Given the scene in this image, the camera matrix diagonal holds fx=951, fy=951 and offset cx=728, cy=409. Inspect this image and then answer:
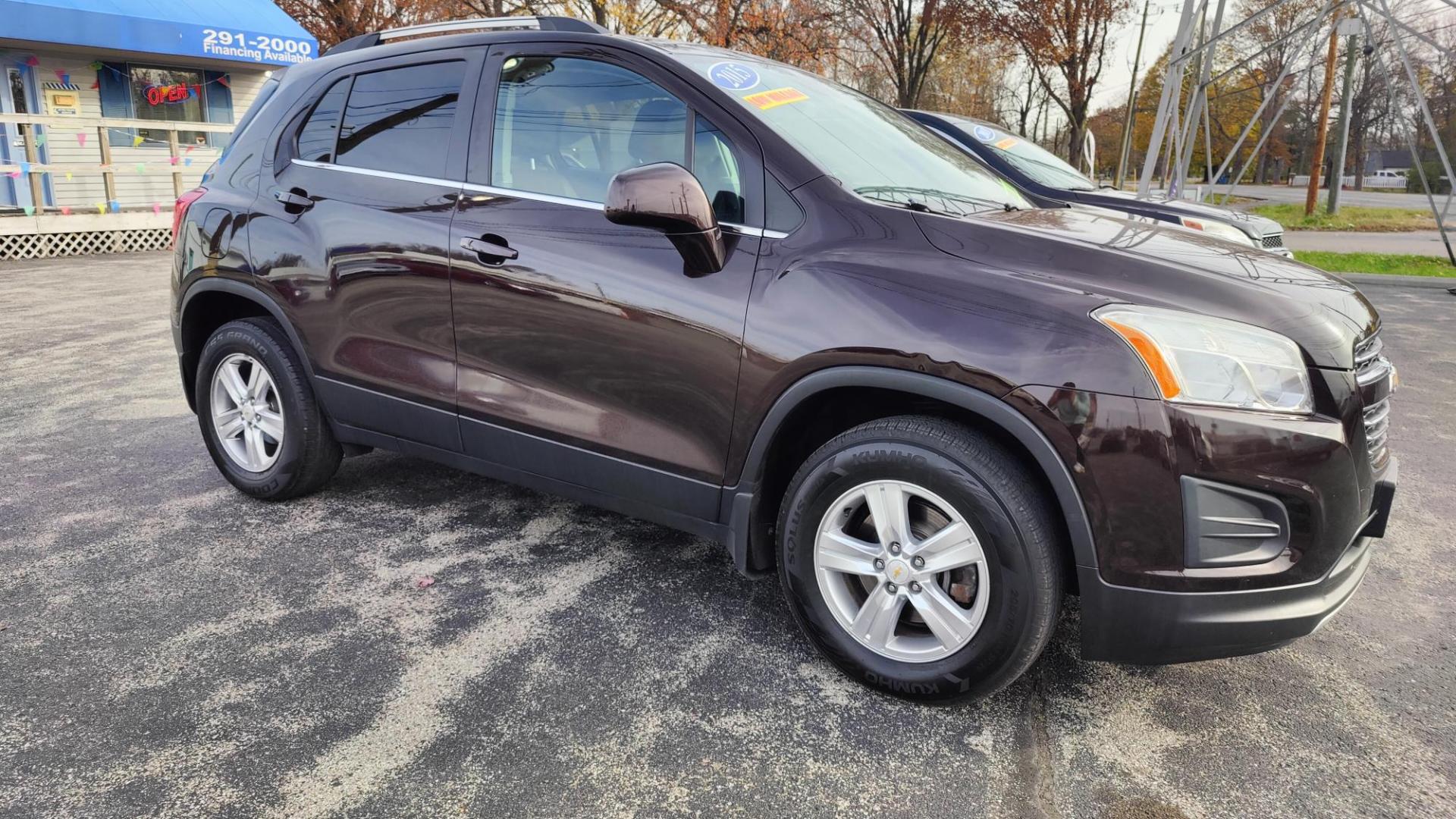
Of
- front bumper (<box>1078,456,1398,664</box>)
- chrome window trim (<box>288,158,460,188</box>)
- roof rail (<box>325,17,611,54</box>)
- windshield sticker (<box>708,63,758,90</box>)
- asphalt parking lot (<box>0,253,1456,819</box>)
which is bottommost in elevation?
asphalt parking lot (<box>0,253,1456,819</box>)

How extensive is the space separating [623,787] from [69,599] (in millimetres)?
2119

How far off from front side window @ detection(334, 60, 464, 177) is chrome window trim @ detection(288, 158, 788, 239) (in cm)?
2

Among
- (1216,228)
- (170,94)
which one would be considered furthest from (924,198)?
(170,94)

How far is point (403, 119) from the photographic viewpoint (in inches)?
134

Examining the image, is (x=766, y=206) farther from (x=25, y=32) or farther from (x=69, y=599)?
(x=25, y=32)

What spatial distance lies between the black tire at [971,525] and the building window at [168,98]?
58.1 ft

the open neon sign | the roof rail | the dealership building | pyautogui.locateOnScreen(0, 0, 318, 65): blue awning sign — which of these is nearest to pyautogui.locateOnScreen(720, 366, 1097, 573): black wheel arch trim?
the roof rail

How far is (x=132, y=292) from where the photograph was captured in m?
10.3

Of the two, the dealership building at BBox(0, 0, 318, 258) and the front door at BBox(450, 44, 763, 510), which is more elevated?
the dealership building at BBox(0, 0, 318, 258)

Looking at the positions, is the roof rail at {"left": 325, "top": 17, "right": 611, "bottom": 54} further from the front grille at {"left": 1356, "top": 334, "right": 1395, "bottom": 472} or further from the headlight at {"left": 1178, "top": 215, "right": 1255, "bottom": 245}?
the headlight at {"left": 1178, "top": 215, "right": 1255, "bottom": 245}

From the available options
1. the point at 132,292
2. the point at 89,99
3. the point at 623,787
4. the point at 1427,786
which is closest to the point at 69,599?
the point at 623,787

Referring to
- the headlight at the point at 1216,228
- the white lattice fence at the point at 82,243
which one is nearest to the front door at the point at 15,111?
the white lattice fence at the point at 82,243

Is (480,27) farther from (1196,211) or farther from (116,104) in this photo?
(116,104)

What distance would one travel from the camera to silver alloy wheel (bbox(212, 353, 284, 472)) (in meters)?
3.86
